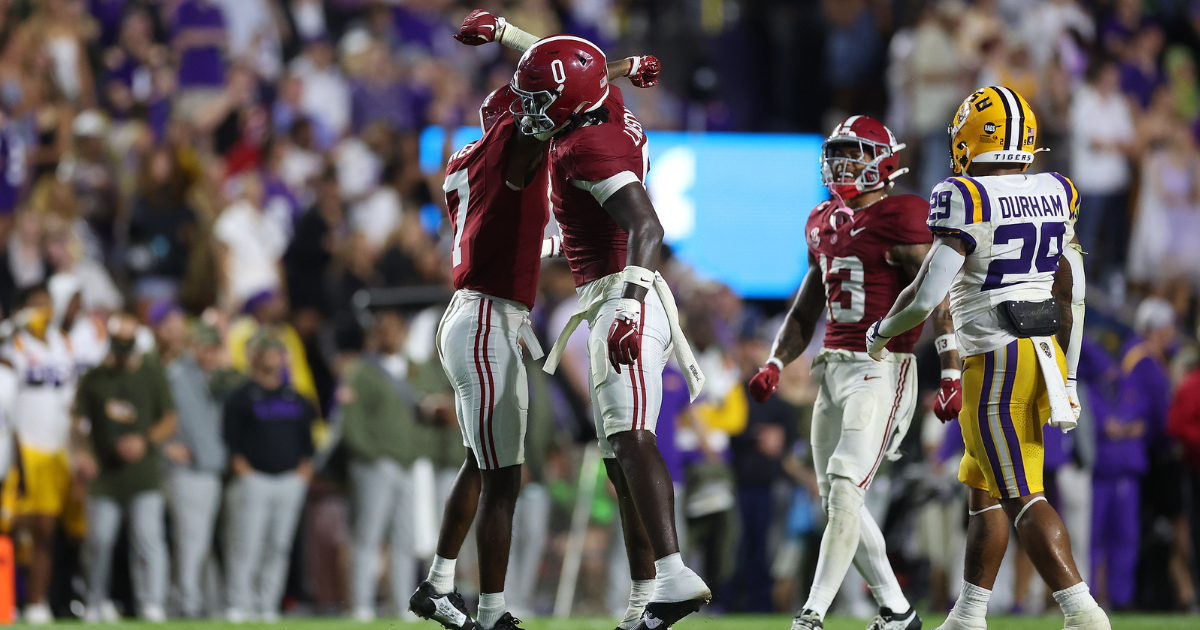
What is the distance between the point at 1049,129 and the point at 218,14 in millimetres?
8837

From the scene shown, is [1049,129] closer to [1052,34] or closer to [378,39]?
[1052,34]

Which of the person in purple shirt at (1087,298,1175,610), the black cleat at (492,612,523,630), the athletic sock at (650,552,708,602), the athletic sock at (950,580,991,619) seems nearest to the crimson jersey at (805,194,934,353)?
the athletic sock at (950,580,991,619)

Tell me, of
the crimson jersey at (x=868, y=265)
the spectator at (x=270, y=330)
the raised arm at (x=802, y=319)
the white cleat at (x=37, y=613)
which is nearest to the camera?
the crimson jersey at (x=868, y=265)

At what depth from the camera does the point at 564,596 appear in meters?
11.9

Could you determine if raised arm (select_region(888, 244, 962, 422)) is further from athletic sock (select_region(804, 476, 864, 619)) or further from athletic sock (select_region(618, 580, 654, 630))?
athletic sock (select_region(618, 580, 654, 630))

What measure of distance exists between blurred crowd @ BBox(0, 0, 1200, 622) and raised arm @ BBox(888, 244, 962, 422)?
4.63 meters

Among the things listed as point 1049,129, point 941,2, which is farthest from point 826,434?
point 941,2

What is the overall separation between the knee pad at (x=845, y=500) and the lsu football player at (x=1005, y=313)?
0.64 meters

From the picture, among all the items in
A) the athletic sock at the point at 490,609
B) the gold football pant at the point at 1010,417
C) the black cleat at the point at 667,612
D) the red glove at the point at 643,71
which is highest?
the red glove at the point at 643,71

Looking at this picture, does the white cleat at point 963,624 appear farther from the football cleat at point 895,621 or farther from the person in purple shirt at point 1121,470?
the person in purple shirt at point 1121,470

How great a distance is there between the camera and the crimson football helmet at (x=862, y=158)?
23.5 ft

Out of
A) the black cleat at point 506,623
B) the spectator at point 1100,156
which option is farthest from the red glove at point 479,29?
the spectator at point 1100,156

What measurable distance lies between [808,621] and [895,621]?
70 centimetres

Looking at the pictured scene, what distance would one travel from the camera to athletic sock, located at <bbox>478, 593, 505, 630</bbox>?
20.4 feet
